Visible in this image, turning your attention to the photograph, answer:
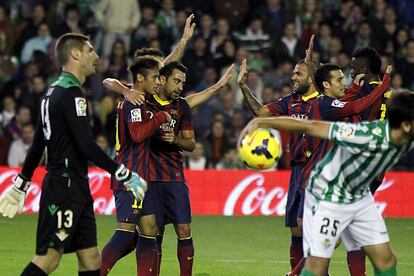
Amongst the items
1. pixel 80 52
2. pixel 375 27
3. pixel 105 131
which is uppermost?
pixel 80 52

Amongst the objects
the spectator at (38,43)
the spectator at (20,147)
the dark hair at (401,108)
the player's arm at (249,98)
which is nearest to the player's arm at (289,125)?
the dark hair at (401,108)

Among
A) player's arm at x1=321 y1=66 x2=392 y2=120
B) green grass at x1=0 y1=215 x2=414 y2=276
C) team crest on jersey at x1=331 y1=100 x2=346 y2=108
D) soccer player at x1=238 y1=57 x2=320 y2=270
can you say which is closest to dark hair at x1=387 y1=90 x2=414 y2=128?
player's arm at x1=321 y1=66 x2=392 y2=120

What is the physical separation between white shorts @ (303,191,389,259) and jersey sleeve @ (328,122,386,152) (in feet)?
1.70

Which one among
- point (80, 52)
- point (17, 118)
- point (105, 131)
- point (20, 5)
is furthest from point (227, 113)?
point (80, 52)

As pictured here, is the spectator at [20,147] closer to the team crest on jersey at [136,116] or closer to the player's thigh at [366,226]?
the team crest on jersey at [136,116]

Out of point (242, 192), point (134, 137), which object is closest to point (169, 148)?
point (134, 137)

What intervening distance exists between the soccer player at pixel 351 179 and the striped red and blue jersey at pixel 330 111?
1325 mm

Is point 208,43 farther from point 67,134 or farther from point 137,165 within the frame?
point 67,134

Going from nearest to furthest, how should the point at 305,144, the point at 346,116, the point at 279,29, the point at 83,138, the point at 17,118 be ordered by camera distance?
1. the point at 83,138
2. the point at 346,116
3. the point at 305,144
4. the point at 17,118
5. the point at 279,29

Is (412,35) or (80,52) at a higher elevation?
(80,52)

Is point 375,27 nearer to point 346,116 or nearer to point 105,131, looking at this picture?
point 105,131

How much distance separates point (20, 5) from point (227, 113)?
15.7ft

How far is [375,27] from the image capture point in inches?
802

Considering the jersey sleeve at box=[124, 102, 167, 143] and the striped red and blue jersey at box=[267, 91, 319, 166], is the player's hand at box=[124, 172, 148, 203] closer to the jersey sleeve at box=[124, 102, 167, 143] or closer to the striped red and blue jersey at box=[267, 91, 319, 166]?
the jersey sleeve at box=[124, 102, 167, 143]
